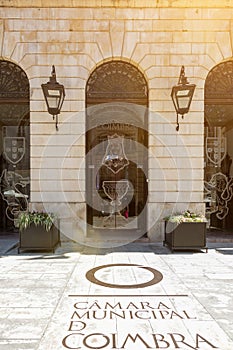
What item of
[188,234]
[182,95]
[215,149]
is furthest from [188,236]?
[215,149]

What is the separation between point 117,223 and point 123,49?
5.93 m

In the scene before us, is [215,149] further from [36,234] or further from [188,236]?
[36,234]

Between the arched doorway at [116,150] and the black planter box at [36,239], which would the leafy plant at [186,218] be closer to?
the arched doorway at [116,150]

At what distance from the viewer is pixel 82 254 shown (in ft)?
27.0

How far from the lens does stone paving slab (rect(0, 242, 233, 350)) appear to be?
12.5 feet

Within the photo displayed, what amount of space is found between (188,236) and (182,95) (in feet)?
13.0

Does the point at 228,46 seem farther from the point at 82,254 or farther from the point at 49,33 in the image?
the point at 82,254

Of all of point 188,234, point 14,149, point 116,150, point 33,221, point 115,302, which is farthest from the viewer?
point 14,149

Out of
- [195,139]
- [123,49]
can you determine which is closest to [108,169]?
[195,139]

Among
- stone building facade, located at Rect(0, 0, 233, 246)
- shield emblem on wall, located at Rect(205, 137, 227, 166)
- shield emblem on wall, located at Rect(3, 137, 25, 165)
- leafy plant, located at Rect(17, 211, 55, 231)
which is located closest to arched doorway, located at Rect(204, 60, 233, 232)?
shield emblem on wall, located at Rect(205, 137, 227, 166)

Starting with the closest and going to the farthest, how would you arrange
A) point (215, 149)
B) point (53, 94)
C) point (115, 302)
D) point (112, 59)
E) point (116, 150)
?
1. point (115, 302)
2. point (53, 94)
3. point (112, 59)
4. point (116, 150)
5. point (215, 149)

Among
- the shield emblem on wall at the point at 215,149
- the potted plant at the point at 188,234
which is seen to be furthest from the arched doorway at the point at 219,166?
the potted plant at the point at 188,234

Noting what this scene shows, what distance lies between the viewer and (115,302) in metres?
4.94

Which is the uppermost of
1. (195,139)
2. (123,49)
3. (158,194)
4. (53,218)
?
(123,49)
